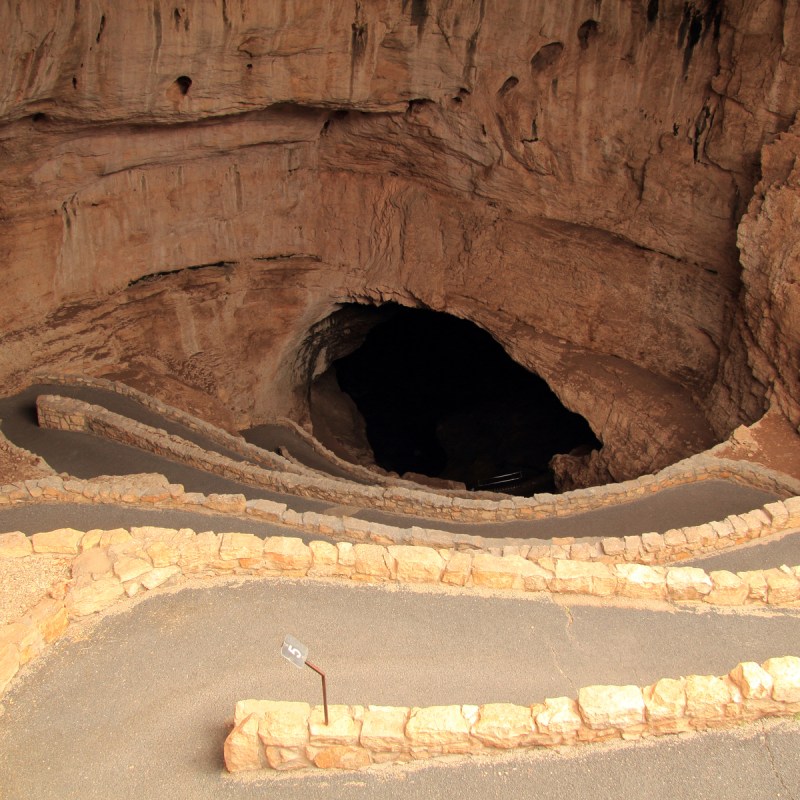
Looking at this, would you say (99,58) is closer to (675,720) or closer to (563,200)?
(563,200)

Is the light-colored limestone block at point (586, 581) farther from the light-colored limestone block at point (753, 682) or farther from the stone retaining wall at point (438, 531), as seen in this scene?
the light-colored limestone block at point (753, 682)

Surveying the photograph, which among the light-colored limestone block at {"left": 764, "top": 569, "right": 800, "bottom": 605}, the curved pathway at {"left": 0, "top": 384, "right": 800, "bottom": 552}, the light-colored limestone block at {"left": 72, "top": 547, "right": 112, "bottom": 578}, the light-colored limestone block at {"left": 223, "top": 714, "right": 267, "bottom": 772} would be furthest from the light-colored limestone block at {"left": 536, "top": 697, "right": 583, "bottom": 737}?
the curved pathway at {"left": 0, "top": 384, "right": 800, "bottom": 552}

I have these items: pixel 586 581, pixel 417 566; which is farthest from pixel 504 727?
pixel 586 581

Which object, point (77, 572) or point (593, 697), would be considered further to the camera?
point (77, 572)

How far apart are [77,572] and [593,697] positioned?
3891mm

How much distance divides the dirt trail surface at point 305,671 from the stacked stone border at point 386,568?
0.13 m

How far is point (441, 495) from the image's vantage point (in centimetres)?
1070

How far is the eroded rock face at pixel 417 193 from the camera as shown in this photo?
455 inches

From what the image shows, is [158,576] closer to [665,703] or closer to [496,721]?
[496,721]

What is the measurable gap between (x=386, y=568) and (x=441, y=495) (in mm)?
4588

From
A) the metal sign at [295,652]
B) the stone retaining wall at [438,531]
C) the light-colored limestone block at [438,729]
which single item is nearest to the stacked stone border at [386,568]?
the stone retaining wall at [438,531]

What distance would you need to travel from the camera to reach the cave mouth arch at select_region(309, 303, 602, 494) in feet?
62.1

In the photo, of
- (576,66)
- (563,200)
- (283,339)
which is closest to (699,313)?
(563,200)

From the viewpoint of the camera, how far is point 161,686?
522 cm
